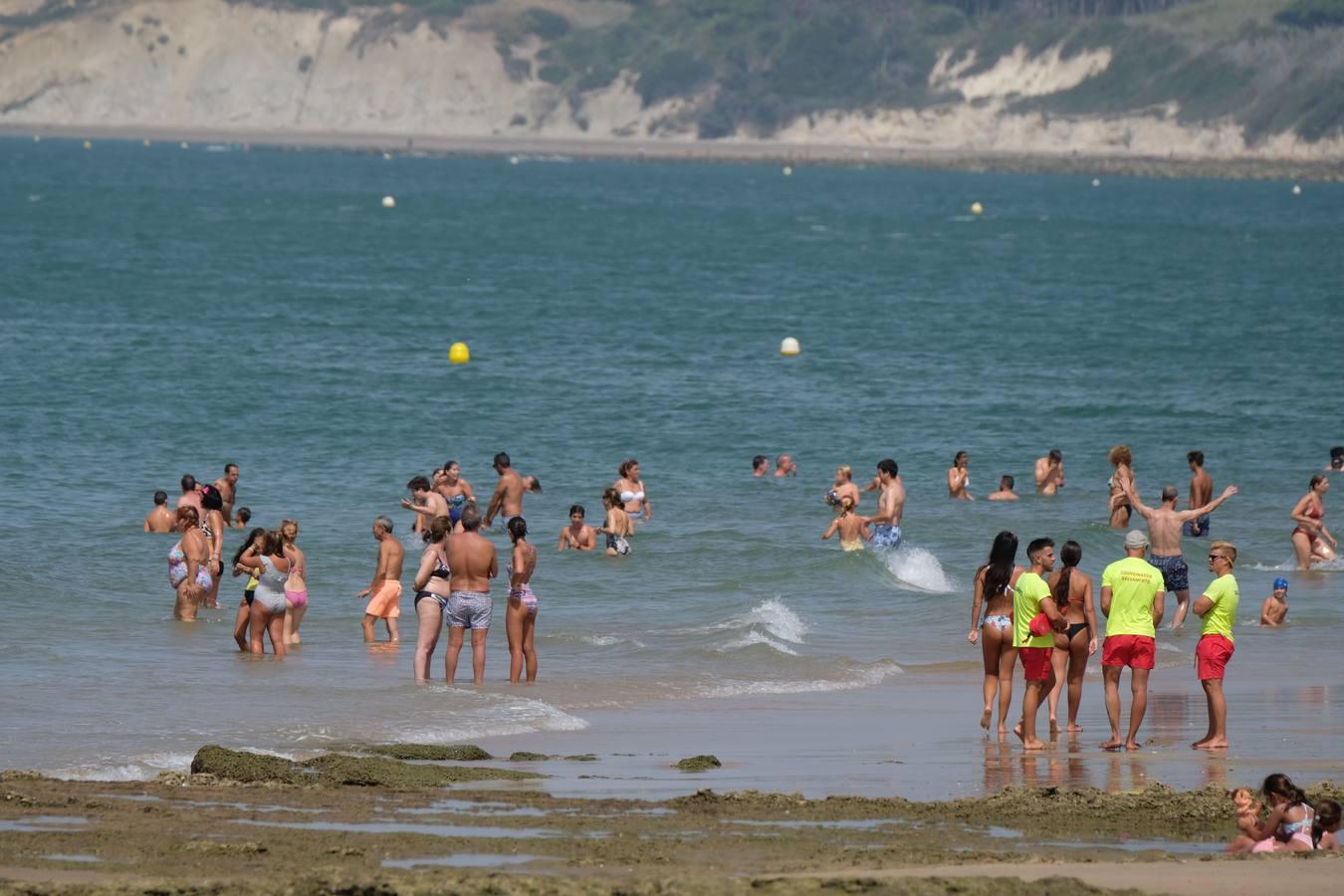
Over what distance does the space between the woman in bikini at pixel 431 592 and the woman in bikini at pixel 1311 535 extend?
384 inches

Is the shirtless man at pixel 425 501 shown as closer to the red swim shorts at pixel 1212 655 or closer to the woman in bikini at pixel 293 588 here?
the woman in bikini at pixel 293 588

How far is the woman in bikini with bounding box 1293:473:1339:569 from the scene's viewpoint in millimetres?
20078

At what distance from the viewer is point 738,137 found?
17662 centimetres

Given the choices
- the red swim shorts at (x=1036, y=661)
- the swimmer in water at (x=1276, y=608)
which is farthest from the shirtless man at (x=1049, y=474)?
the red swim shorts at (x=1036, y=661)

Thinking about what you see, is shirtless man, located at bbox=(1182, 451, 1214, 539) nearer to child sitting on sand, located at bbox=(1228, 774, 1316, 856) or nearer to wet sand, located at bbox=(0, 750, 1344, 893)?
wet sand, located at bbox=(0, 750, 1344, 893)

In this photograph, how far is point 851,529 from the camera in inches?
838

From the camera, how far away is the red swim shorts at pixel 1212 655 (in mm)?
11984

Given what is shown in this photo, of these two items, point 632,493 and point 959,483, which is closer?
point 632,493

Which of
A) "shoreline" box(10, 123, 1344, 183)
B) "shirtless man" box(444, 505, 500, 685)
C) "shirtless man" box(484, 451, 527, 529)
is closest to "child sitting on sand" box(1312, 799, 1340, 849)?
"shirtless man" box(444, 505, 500, 685)

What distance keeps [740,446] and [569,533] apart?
8.27m

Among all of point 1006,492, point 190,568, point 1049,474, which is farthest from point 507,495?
point 1049,474

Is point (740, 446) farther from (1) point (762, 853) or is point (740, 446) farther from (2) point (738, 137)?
(2) point (738, 137)

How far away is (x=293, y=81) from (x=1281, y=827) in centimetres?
19066

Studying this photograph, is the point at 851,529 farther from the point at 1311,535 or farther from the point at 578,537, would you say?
the point at 1311,535
